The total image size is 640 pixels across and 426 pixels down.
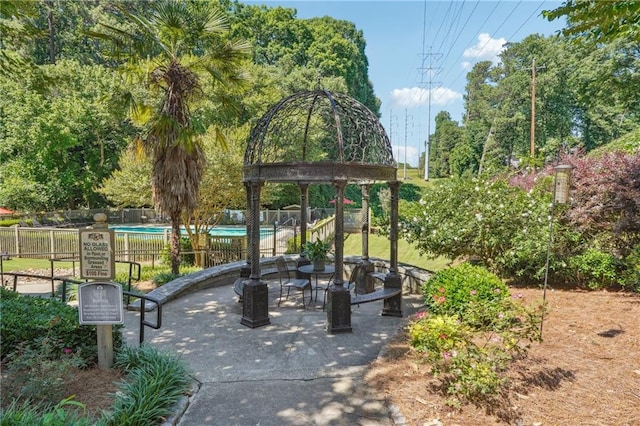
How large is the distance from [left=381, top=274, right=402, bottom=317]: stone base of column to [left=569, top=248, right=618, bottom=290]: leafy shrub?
357 centimetres

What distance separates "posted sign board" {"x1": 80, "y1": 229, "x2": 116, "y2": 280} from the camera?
14.2 feet

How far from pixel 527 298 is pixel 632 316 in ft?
5.38

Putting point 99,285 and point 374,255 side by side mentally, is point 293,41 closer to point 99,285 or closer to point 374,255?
point 374,255

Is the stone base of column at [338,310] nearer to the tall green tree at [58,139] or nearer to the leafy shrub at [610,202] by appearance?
the leafy shrub at [610,202]

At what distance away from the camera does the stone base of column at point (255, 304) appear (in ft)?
21.5

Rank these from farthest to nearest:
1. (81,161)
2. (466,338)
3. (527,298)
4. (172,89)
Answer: (81,161) < (172,89) < (527,298) < (466,338)

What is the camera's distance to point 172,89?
9.66 metres

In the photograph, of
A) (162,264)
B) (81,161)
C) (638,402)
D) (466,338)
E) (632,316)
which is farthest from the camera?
(81,161)

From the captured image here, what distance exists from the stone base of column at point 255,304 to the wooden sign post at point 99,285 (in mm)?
2492

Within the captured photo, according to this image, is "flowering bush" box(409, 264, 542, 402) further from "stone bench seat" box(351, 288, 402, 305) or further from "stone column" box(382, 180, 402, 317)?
"stone column" box(382, 180, 402, 317)

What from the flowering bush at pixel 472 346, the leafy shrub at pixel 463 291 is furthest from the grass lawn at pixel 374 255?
the flowering bush at pixel 472 346

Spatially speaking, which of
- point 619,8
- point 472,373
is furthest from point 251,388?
point 619,8

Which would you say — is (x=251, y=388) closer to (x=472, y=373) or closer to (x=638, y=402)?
(x=472, y=373)

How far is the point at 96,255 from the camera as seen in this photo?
4.36 meters
